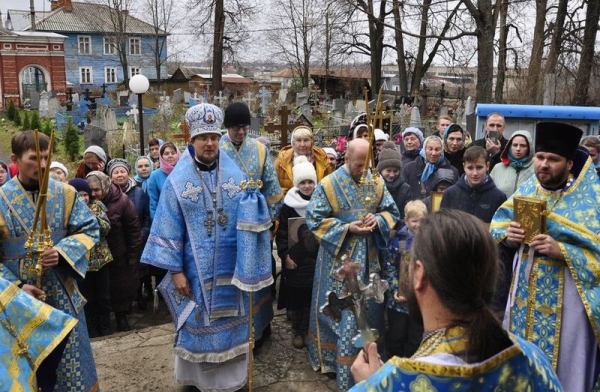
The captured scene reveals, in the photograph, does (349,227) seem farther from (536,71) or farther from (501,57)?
(501,57)

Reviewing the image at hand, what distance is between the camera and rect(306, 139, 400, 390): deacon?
4.24 meters

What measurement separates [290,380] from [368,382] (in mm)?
2984

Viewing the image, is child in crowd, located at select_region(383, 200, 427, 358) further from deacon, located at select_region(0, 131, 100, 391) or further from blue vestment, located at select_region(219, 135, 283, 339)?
deacon, located at select_region(0, 131, 100, 391)

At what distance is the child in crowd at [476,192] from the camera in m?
Result: 4.45

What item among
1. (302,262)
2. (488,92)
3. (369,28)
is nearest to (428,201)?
(302,262)

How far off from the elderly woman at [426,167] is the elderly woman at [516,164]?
46 centimetres

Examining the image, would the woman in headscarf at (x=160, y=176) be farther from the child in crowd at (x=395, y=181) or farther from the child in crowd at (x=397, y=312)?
the child in crowd at (x=397, y=312)

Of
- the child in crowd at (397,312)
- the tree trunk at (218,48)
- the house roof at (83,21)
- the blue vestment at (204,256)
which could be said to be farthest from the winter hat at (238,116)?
the house roof at (83,21)

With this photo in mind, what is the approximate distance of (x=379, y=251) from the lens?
4.49 metres

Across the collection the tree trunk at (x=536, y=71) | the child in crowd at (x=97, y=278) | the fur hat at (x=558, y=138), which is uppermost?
the tree trunk at (x=536, y=71)

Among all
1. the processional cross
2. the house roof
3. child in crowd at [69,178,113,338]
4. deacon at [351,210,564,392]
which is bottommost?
child in crowd at [69,178,113,338]

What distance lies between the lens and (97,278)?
5.45m

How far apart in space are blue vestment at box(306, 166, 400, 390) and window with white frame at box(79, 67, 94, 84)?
164 feet

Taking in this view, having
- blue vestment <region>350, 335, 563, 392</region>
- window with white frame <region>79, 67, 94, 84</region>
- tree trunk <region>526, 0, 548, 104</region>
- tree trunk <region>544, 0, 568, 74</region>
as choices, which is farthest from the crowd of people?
window with white frame <region>79, 67, 94, 84</region>
